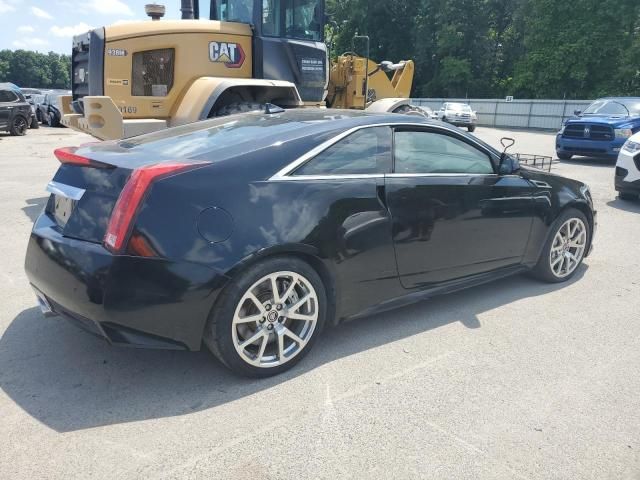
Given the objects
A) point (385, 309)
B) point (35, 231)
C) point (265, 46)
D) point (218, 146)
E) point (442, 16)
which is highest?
point (442, 16)

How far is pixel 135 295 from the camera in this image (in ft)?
8.95

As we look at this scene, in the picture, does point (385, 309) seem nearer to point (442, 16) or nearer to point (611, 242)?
point (611, 242)

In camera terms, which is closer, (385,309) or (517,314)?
(385,309)

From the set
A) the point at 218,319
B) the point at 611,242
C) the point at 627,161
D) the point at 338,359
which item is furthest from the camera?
the point at 627,161

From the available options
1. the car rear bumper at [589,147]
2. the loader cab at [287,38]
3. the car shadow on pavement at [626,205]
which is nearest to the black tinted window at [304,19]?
the loader cab at [287,38]

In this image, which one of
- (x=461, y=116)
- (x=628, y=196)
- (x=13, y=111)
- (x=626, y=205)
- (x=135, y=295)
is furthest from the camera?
(x=461, y=116)

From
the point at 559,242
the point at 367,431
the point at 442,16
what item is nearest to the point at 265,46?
the point at 559,242

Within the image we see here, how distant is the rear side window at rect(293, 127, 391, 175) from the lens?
3.33 m

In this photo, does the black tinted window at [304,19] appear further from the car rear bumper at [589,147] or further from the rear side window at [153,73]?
the car rear bumper at [589,147]

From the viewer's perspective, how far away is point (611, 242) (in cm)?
634

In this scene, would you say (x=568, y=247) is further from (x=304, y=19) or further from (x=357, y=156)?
(x=304, y=19)

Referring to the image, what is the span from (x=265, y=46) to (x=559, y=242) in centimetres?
557

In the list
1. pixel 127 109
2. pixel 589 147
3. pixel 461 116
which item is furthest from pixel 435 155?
pixel 461 116

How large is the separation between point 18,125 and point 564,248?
2040 cm
